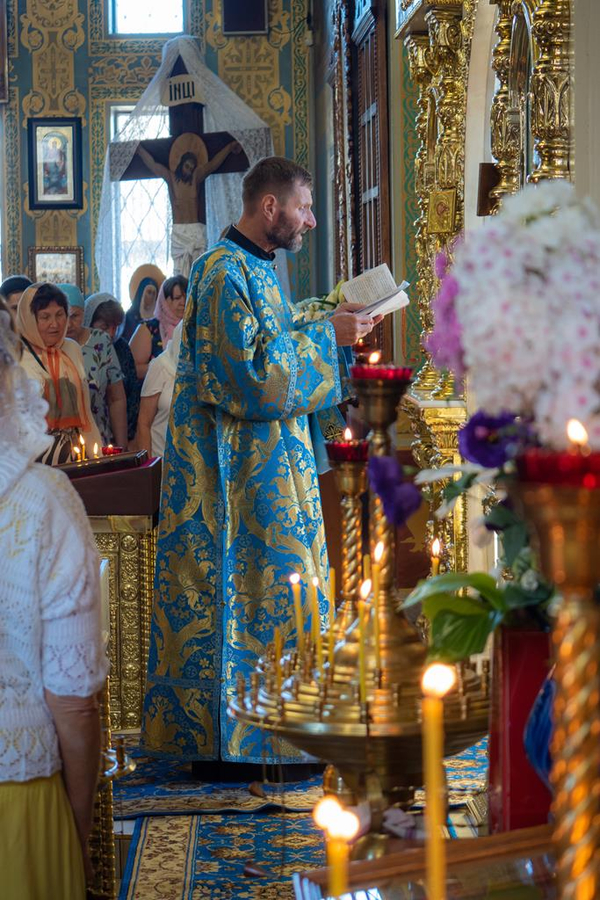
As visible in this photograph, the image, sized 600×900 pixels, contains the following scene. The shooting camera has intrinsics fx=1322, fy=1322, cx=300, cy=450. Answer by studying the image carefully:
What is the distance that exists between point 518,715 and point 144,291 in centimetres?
971

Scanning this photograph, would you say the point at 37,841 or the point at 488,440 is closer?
the point at 488,440

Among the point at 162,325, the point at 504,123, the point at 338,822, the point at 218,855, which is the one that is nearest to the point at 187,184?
the point at 162,325

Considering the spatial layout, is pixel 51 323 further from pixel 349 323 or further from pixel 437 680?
pixel 437 680

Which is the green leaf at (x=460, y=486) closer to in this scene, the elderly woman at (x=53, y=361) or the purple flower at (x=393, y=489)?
the purple flower at (x=393, y=489)

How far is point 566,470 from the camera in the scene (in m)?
0.92

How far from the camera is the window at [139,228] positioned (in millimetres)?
12234

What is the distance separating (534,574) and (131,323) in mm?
8998

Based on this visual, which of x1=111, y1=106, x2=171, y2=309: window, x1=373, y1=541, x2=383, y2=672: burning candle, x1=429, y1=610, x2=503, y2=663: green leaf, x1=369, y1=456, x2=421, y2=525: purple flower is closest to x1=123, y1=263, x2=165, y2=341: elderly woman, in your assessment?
x1=111, y1=106, x2=171, y2=309: window

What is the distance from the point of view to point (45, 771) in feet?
6.46

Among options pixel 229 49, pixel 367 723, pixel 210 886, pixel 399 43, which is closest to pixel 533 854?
pixel 367 723

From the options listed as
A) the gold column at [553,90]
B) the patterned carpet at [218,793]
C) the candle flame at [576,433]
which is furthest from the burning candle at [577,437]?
the patterned carpet at [218,793]

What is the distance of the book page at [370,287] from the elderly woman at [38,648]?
206 centimetres

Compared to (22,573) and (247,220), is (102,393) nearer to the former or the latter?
(247,220)

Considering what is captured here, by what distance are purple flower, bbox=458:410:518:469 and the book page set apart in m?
2.47
